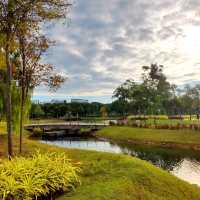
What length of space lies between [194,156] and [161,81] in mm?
53585

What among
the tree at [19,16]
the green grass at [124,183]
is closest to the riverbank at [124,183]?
the green grass at [124,183]

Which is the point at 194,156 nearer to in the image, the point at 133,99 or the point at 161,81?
the point at 133,99

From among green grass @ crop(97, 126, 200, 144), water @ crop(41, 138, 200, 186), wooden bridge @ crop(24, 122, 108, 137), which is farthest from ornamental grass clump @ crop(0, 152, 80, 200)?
wooden bridge @ crop(24, 122, 108, 137)

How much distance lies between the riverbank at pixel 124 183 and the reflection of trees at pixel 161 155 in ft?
47.4

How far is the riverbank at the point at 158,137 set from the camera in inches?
1564

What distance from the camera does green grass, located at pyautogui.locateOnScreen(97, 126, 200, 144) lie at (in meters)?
41.0

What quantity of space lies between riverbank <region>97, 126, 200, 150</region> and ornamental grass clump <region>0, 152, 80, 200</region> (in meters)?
30.5

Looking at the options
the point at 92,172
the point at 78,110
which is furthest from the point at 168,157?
the point at 78,110

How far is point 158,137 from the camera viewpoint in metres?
44.3

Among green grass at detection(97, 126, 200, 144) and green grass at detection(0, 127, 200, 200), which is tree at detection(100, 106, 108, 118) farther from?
green grass at detection(0, 127, 200, 200)

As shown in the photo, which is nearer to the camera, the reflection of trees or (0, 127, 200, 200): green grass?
(0, 127, 200, 200): green grass

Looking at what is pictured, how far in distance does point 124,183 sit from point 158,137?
115ft

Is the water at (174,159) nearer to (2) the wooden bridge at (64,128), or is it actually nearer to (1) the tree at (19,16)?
(1) the tree at (19,16)

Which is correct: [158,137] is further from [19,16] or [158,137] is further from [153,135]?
[19,16]
